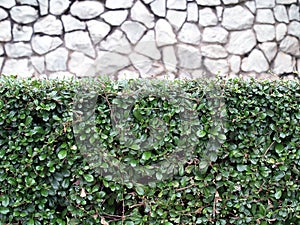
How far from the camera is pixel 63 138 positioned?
78.5 inches

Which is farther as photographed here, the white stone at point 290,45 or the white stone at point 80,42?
the white stone at point 290,45

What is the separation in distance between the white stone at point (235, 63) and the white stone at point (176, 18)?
2.21ft

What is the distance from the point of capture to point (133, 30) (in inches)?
171

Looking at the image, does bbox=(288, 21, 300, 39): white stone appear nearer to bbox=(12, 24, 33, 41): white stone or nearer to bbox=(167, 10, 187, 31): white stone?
bbox=(167, 10, 187, 31): white stone

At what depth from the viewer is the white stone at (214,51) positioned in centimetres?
441

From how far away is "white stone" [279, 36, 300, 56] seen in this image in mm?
4566

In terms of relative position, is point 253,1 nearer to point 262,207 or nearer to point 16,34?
point 16,34

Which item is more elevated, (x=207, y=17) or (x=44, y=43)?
(x=207, y=17)

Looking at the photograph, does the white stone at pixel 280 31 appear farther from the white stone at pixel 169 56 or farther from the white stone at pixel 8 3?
the white stone at pixel 8 3

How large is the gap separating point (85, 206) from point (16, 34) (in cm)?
283

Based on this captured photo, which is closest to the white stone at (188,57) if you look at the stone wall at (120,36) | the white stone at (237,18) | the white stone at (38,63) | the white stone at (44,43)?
the stone wall at (120,36)

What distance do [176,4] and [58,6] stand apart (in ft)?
4.15

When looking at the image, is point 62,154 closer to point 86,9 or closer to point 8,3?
point 86,9

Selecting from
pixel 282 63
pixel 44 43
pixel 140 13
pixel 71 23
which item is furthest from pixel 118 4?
pixel 282 63
